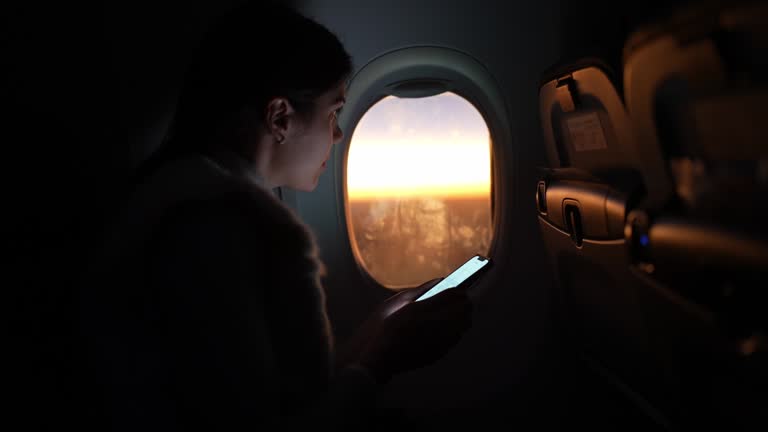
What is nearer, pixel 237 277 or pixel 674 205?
pixel 237 277

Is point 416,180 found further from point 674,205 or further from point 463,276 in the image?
point 674,205

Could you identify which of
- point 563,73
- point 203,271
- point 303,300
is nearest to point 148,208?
point 203,271

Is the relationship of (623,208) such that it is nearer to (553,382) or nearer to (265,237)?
(265,237)

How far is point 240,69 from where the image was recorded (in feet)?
2.96

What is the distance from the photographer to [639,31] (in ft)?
2.50

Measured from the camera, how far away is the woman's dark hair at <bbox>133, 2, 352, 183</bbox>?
2.94 feet

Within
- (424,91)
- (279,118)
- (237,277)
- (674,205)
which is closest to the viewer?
(237,277)

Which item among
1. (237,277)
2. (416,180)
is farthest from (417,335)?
(416,180)

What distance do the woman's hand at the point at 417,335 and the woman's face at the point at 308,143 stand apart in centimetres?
35

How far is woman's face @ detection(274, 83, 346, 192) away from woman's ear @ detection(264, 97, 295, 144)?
0.01 m

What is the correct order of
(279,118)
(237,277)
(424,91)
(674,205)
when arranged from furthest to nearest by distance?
(424,91), (279,118), (674,205), (237,277)

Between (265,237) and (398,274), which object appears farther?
(398,274)

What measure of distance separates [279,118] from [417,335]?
49cm

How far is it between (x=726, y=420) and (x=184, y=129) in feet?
3.54
